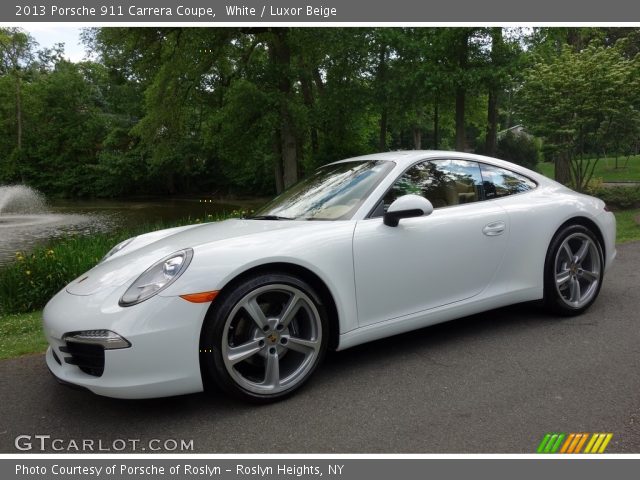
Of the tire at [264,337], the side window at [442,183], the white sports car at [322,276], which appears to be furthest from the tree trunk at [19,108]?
the tire at [264,337]

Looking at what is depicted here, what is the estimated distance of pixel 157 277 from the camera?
2721 mm

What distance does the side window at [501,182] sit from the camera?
3.95m

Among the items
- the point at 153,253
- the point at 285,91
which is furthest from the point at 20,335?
the point at 285,91

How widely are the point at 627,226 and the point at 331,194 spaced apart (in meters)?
7.90

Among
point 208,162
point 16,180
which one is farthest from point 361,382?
point 16,180

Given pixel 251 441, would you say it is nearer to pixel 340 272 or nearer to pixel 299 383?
pixel 299 383

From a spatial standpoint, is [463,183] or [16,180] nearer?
[463,183]

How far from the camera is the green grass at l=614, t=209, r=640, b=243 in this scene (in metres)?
8.02

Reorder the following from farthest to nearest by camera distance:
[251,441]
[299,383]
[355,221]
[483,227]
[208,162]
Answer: [208,162], [483,227], [355,221], [299,383], [251,441]

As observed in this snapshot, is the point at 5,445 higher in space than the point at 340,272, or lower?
lower

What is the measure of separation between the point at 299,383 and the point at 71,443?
3.94 feet

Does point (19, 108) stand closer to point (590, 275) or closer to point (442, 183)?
point (442, 183)

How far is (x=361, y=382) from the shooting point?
3.12 m
